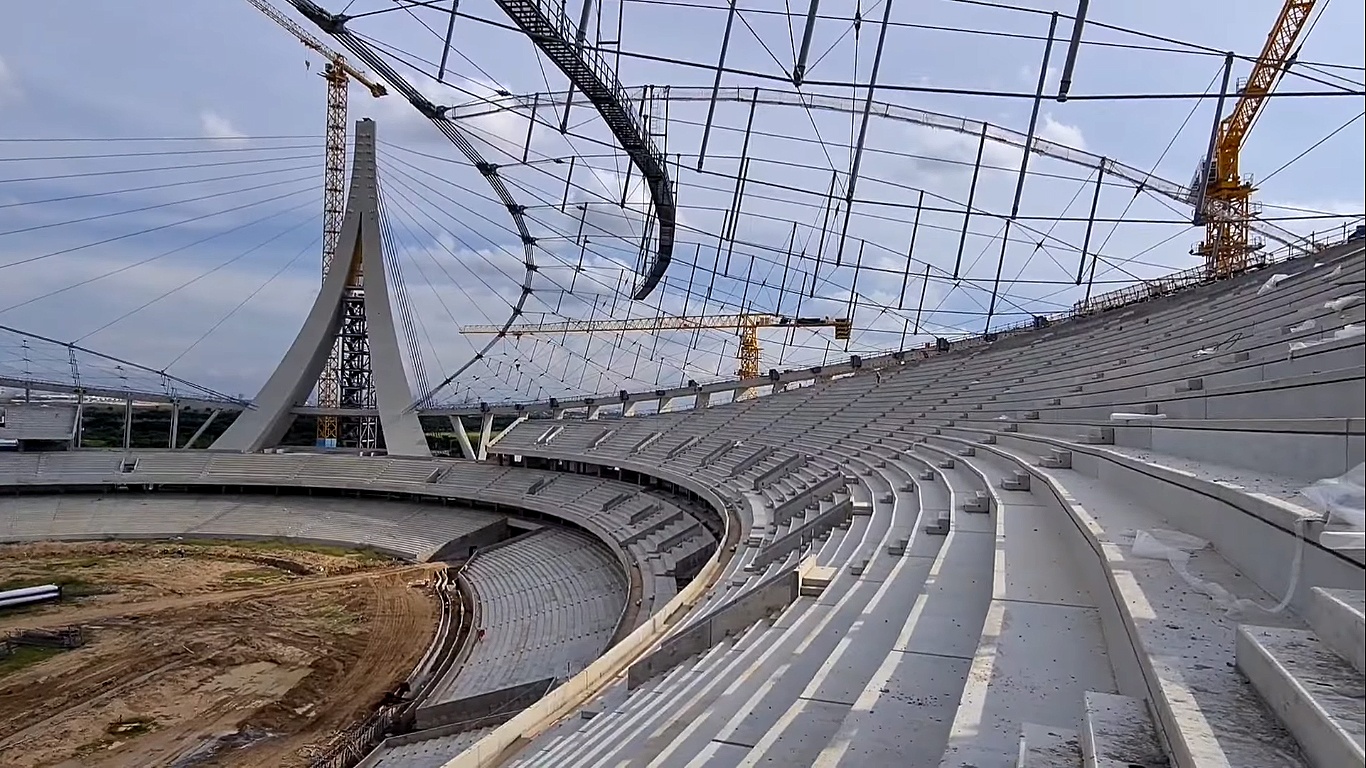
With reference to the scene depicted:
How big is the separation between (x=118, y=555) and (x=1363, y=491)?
33.1m

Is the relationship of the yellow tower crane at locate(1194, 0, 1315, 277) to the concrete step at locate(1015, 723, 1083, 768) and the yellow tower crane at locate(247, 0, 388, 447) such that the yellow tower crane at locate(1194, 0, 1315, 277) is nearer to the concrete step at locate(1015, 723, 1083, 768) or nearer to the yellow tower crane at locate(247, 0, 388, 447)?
the concrete step at locate(1015, 723, 1083, 768)

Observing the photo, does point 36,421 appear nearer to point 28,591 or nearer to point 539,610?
point 28,591

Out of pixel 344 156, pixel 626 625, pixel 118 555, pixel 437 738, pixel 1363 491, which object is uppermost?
pixel 344 156

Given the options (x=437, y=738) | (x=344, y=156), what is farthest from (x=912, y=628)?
(x=344, y=156)

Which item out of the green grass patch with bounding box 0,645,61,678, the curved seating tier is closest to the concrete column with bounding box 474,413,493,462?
the green grass patch with bounding box 0,645,61,678

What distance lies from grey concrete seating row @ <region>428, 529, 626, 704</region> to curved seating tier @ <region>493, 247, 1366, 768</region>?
20.2ft

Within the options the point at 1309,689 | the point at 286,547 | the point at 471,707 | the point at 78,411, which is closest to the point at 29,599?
the point at 286,547

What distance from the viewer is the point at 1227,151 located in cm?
2928

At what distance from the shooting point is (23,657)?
16312 millimetres

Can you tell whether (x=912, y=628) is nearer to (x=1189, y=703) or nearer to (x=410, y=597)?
(x=1189, y=703)

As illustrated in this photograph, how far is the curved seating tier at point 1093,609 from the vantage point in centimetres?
199

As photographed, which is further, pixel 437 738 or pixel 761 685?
pixel 437 738

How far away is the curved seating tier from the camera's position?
199 centimetres

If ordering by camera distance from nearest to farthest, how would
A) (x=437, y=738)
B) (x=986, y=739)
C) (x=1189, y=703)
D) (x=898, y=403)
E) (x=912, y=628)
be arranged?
(x=1189, y=703) → (x=986, y=739) → (x=912, y=628) → (x=437, y=738) → (x=898, y=403)
